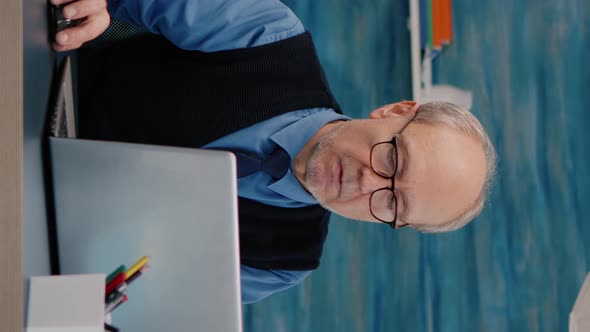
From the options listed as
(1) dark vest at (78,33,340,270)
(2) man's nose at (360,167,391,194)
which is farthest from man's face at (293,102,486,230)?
(1) dark vest at (78,33,340,270)

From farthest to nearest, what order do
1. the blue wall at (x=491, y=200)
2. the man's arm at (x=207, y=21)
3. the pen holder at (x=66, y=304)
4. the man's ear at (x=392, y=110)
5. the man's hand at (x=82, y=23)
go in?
the blue wall at (x=491, y=200) < the man's ear at (x=392, y=110) < the man's arm at (x=207, y=21) < the man's hand at (x=82, y=23) < the pen holder at (x=66, y=304)

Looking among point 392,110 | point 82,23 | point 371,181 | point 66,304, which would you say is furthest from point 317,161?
point 66,304

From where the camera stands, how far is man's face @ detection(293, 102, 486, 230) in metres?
1.21

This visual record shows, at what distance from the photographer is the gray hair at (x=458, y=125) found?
126 centimetres

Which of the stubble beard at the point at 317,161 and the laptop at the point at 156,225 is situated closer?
the laptop at the point at 156,225

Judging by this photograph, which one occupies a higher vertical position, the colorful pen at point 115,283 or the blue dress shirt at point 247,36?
the blue dress shirt at point 247,36

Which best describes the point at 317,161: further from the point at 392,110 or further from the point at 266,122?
the point at 392,110

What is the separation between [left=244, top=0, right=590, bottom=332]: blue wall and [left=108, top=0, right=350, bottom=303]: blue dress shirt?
596mm

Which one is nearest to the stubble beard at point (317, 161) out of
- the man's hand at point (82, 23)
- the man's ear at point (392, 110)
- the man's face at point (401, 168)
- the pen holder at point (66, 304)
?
the man's face at point (401, 168)

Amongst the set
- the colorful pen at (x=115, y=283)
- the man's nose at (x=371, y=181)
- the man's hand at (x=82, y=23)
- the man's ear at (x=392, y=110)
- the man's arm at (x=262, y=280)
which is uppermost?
the man's hand at (x=82, y=23)

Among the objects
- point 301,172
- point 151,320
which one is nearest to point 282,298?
point 301,172

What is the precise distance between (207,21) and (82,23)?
1.15 feet

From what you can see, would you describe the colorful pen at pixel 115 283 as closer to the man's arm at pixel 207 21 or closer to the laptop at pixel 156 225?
the laptop at pixel 156 225

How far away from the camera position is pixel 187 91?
1.19 metres
